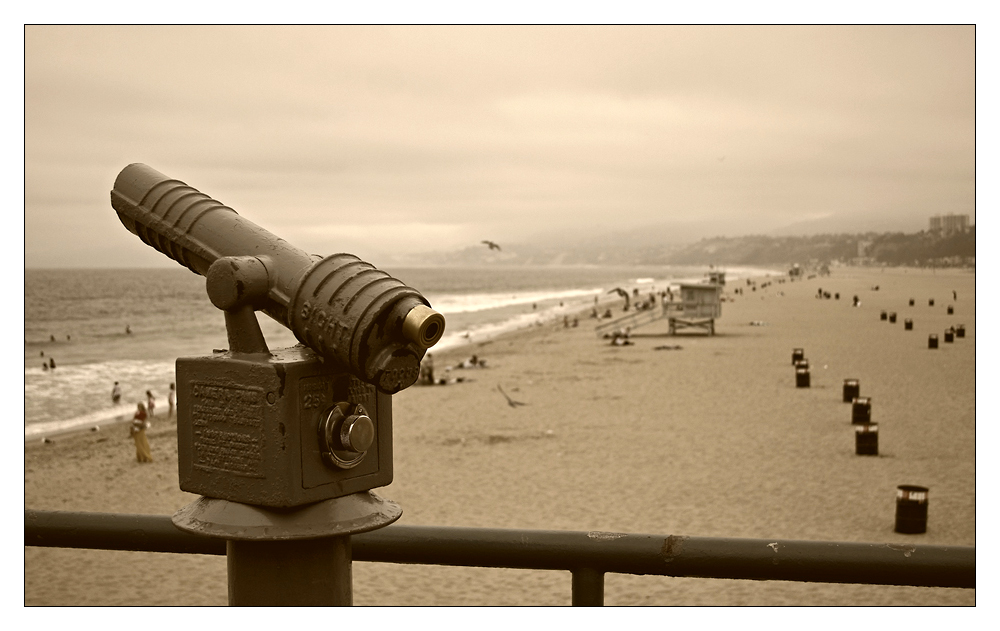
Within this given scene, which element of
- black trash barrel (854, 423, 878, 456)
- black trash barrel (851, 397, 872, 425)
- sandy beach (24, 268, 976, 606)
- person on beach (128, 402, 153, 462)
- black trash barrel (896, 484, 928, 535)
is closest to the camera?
sandy beach (24, 268, 976, 606)

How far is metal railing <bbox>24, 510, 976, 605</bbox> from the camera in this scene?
2.32m

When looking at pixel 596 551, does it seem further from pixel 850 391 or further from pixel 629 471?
pixel 850 391

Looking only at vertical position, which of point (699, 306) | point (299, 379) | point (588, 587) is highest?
point (299, 379)

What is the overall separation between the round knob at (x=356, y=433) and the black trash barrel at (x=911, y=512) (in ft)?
33.0

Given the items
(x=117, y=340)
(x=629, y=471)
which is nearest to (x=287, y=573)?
(x=629, y=471)

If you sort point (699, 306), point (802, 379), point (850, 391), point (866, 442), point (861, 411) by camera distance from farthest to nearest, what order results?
point (699, 306), point (802, 379), point (850, 391), point (861, 411), point (866, 442)

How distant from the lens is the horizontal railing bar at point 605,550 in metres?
2.32

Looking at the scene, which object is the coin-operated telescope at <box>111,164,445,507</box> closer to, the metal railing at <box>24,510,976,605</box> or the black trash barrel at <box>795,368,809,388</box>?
the metal railing at <box>24,510,976,605</box>

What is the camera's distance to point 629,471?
1481 centimetres

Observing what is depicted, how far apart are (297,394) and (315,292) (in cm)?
23

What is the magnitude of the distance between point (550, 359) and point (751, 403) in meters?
12.7

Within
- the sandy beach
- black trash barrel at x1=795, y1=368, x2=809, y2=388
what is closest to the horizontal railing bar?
the sandy beach
